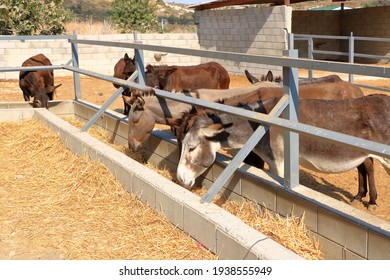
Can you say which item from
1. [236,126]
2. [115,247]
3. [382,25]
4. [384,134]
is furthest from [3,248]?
[382,25]

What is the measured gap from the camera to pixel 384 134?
5273 millimetres

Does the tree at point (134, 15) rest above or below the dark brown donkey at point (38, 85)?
above

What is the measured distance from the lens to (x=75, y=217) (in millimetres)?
4965

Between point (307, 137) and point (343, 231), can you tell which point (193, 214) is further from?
point (307, 137)

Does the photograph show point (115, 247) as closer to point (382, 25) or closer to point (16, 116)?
point (16, 116)

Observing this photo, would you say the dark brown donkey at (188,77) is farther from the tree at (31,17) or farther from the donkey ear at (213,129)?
the tree at (31,17)

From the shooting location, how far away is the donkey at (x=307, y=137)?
17.2ft

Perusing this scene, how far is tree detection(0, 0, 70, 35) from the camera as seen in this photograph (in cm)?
2289

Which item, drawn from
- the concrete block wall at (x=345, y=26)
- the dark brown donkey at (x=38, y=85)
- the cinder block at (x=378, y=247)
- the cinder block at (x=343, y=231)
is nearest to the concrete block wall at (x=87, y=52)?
the concrete block wall at (x=345, y=26)

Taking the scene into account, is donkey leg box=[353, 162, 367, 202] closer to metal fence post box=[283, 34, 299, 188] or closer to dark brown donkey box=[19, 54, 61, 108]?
metal fence post box=[283, 34, 299, 188]

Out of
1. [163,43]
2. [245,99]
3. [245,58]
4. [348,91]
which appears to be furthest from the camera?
[163,43]

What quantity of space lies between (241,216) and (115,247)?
47.7 inches

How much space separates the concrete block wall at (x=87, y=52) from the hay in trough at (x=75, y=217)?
13.7 m

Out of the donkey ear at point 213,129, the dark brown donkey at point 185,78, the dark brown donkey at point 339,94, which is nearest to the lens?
the donkey ear at point 213,129
